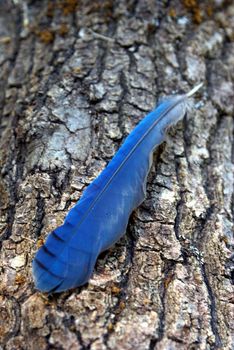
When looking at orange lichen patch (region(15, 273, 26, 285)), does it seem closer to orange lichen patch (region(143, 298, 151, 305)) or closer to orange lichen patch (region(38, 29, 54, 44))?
orange lichen patch (region(143, 298, 151, 305))

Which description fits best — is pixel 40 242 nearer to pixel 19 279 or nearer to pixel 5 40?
pixel 19 279

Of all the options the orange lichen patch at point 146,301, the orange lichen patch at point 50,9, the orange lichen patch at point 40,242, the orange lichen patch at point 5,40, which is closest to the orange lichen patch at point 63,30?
the orange lichen patch at point 50,9

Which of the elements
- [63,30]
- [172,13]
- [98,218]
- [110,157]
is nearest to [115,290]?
[98,218]

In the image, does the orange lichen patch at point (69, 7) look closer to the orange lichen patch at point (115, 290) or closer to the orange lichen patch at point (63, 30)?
the orange lichen patch at point (63, 30)

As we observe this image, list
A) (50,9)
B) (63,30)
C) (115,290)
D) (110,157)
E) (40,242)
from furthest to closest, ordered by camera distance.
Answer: (50,9) < (63,30) < (110,157) < (40,242) < (115,290)

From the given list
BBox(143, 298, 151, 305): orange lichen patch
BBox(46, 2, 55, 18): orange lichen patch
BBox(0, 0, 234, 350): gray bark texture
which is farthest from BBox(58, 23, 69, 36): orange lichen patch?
BBox(143, 298, 151, 305): orange lichen patch

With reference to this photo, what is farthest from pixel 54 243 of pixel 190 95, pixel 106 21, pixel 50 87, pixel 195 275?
pixel 106 21

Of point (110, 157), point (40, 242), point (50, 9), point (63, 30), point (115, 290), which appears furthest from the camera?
point (50, 9)
